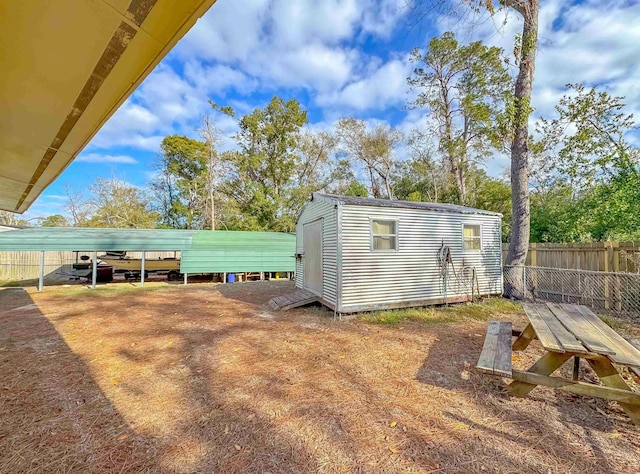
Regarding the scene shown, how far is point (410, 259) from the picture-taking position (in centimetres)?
769

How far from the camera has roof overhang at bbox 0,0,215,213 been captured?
1010 mm

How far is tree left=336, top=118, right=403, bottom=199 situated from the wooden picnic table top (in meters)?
20.4

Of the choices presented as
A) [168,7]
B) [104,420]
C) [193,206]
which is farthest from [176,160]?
[168,7]

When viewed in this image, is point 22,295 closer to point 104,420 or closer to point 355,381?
point 104,420

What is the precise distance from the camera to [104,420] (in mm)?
2820

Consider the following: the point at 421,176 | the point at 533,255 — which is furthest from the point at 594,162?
the point at 421,176

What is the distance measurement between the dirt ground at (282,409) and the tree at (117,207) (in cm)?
1983

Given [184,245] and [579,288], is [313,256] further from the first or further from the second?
[184,245]

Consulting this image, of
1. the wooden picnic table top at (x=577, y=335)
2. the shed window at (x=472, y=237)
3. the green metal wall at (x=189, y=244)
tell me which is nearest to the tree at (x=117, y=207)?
the green metal wall at (x=189, y=244)

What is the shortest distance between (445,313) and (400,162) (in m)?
18.7

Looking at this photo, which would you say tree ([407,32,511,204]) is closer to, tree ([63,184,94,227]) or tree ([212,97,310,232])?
tree ([212,97,310,232])

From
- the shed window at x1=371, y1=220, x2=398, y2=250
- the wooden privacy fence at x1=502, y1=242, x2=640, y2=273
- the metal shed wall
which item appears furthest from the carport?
the wooden privacy fence at x1=502, y1=242, x2=640, y2=273

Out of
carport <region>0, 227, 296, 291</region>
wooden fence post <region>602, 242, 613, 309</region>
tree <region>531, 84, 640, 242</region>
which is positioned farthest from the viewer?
carport <region>0, 227, 296, 291</region>

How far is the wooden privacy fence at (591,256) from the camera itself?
Result: 7.02 meters
